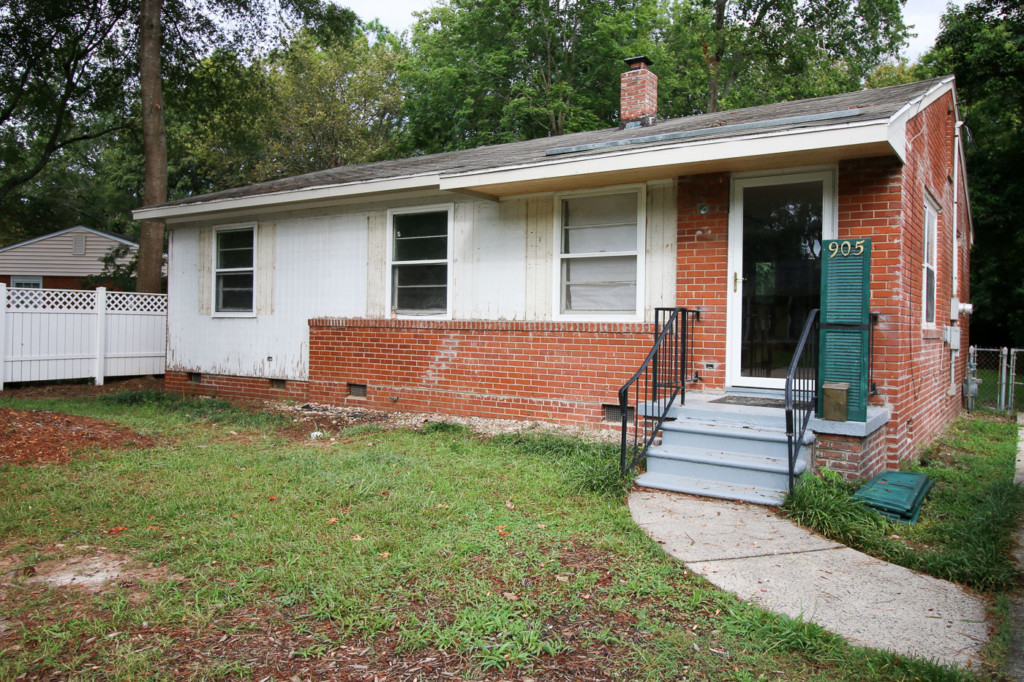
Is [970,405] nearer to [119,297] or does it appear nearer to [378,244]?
[378,244]

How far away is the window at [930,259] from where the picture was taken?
7383 millimetres

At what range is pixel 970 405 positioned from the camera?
1183cm

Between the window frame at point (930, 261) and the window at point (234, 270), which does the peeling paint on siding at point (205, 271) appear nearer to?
the window at point (234, 270)

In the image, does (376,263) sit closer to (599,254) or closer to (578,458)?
(599,254)

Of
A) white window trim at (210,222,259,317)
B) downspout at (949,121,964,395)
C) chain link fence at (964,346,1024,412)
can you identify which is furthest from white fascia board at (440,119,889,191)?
chain link fence at (964,346,1024,412)

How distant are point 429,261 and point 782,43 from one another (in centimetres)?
1894

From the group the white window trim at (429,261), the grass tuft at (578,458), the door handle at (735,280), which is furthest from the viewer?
the white window trim at (429,261)

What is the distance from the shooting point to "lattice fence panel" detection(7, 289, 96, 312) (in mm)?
11649

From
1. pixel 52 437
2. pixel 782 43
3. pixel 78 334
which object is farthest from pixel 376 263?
pixel 782 43

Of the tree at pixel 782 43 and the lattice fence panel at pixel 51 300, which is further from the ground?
the tree at pixel 782 43

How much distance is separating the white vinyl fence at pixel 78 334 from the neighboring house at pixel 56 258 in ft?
47.4

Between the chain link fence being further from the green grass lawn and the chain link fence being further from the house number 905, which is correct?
the green grass lawn

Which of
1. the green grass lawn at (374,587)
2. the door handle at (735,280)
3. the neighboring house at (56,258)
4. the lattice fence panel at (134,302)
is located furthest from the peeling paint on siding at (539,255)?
the neighboring house at (56,258)

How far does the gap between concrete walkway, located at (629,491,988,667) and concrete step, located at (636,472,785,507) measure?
18 centimetres
